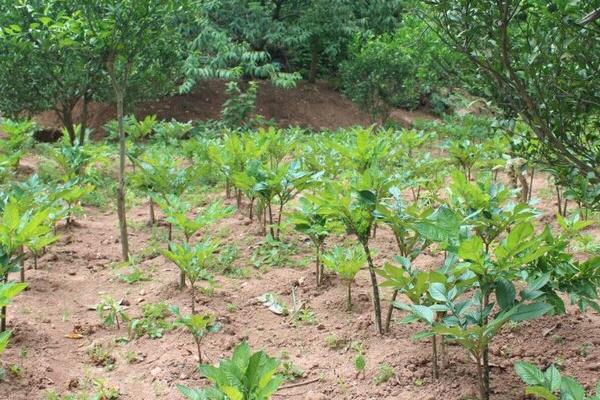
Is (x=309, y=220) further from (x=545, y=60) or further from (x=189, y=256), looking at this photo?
(x=545, y=60)

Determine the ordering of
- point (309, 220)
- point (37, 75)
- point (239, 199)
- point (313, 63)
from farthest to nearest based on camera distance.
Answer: point (313, 63), point (37, 75), point (239, 199), point (309, 220)

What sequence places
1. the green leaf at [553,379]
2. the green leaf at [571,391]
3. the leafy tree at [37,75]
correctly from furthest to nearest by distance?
the leafy tree at [37,75]
the green leaf at [553,379]
the green leaf at [571,391]

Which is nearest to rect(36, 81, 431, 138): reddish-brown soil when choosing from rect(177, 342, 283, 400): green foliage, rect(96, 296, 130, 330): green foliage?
rect(96, 296, 130, 330): green foliage

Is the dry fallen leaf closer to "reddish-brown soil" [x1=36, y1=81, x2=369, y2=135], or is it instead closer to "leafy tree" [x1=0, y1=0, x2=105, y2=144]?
"leafy tree" [x1=0, y1=0, x2=105, y2=144]

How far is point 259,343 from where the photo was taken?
11.3 feet

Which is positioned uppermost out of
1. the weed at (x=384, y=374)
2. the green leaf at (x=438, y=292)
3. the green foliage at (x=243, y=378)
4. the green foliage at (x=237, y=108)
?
the green foliage at (x=237, y=108)

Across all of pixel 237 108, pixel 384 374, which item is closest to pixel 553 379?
pixel 384 374

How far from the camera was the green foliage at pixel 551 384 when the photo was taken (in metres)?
1.92

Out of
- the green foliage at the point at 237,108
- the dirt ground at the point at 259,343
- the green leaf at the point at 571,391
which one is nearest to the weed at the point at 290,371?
the dirt ground at the point at 259,343

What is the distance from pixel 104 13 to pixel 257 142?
2194 mm

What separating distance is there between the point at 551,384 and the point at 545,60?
3.85 ft

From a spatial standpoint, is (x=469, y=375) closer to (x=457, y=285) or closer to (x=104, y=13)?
(x=457, y=285)

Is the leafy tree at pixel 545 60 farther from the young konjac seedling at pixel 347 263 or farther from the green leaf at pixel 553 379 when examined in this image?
the young konjac seedling at pixel 347 263

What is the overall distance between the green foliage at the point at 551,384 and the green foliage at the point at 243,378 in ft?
2.71
